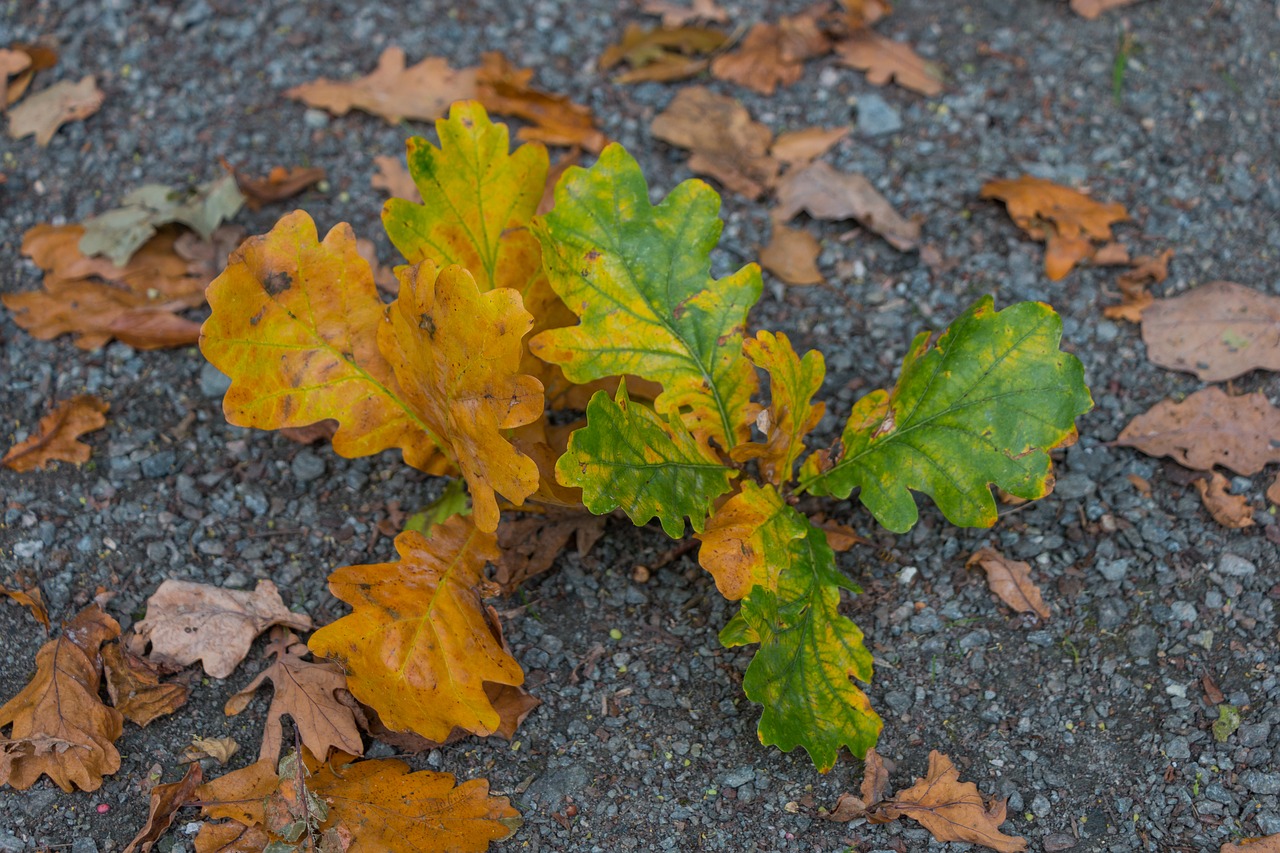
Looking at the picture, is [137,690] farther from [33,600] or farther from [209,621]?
[33,600]

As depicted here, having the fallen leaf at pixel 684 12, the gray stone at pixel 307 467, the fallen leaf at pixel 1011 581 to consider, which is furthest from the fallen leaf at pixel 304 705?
the fallen leaf at pixel 684 12

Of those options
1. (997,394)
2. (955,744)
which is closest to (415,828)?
(955,744)

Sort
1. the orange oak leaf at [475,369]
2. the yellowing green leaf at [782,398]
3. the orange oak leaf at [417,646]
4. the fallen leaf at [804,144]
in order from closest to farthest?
the orange oak leaf at [475,369] → the orange oak leaf at [417,646] → the yellowing green leaf at [782,398] → the fallen leaf at [804,144]

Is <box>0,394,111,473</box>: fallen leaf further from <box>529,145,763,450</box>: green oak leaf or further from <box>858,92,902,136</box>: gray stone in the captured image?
<box>858,92,902,136</box>: gray stone

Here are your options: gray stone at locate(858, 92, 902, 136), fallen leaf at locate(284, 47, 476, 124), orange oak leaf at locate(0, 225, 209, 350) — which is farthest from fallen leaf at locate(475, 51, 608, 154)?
orange oak leaf at locate(0, 225, 209, 350)

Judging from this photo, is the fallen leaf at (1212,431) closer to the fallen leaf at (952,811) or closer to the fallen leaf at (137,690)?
the fallen leaf at (952,811)
